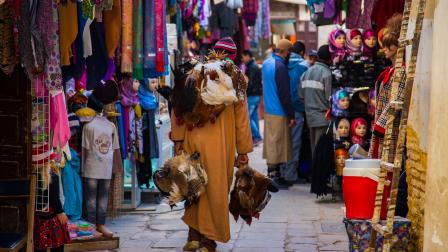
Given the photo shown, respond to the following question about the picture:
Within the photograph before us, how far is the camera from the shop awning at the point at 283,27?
25.5 m

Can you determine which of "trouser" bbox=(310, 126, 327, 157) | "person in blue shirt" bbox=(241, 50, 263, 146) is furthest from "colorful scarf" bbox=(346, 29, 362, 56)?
"person in blue shirt" bbox=(241, 50, 263, 146)

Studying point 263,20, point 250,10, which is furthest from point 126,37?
point 263,20

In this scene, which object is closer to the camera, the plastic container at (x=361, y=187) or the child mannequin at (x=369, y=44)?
the plastic container at (x=361, y=187)

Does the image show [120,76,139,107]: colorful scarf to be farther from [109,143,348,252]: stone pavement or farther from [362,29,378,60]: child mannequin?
[362,29,378,60]: child mannequin

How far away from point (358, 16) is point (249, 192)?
3.88 m

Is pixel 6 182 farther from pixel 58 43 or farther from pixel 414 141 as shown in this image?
pixel 414 141

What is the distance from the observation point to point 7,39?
683cm

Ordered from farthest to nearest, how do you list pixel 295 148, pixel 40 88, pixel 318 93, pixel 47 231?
pixel 295 148 → pixel 318 93 → pixel 40 88 → pixel 47 231

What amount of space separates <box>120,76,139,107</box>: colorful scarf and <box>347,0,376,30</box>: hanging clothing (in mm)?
3010

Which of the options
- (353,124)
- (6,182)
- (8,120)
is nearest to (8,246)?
(6,182)

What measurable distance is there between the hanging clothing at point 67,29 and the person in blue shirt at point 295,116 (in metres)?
6.61

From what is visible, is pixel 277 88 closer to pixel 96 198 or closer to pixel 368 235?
pixel 96 198

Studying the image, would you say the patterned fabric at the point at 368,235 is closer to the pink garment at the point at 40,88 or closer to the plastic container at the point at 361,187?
the plastic container at the point at 361,187

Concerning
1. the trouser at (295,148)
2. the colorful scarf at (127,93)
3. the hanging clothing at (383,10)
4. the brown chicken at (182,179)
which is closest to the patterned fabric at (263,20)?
the trouser at (295,148)
